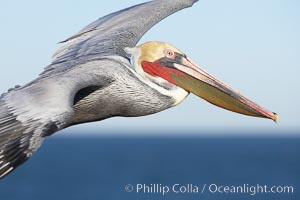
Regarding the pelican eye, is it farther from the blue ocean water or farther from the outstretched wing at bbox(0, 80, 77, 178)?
the blue ocean water

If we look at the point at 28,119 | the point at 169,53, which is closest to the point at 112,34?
the point at 169,53

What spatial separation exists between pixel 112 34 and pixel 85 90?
4.63 feet

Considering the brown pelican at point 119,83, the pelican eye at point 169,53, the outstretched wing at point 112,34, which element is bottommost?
the brown pelican at point 119,83

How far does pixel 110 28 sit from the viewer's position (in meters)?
10.8

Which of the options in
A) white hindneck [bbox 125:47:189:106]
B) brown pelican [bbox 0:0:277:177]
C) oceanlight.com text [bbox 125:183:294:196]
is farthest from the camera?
oceanlight.com text [bbox 125:183:294:196]

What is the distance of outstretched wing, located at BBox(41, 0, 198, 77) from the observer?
9.77 metres

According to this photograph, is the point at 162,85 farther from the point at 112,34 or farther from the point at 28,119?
the point at 28,119

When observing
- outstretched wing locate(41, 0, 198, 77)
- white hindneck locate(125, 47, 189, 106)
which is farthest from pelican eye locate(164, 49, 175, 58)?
outstretched wing locate(41, 0, 198, 77)

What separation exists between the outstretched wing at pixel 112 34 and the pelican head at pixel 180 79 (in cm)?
40

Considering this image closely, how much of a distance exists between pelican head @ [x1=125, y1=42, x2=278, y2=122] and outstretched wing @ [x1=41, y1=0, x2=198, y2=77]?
1.32 feet

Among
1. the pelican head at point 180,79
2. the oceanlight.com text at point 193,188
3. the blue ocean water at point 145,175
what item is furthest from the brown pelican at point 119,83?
the blue ocean water at point 145,175

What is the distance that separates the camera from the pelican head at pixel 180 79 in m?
9.23

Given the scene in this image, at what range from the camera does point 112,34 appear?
1055cm

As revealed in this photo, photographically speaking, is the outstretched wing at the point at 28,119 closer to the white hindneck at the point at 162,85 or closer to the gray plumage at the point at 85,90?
the gray plumage at the point at 85,90
